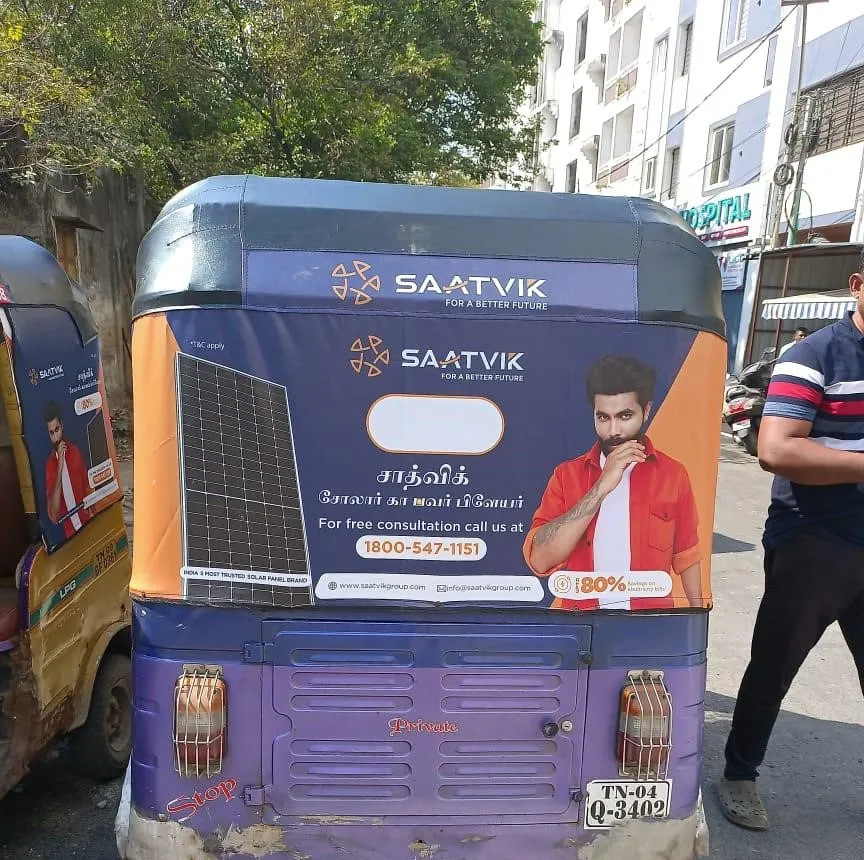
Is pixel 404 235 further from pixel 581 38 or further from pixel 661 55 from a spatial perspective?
pixel 581 38

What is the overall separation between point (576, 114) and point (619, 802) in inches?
1146

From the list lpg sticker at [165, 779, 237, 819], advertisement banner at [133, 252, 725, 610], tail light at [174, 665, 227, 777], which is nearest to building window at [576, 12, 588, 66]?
advertisement banner at [133, 252, 725, 610]

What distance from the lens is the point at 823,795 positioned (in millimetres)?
3006

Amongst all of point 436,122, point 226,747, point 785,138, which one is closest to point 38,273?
point 226,747

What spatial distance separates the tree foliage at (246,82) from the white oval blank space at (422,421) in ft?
19.3

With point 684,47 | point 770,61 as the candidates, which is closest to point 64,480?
point 770,61

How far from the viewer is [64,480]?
266cm

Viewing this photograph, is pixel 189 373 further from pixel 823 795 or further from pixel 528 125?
pixel 528 125

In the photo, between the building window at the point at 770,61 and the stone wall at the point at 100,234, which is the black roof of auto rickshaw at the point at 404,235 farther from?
the building window at the point at 770,61

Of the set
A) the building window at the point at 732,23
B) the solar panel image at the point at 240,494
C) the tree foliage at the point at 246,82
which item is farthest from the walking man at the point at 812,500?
the building window at the point at 732,23

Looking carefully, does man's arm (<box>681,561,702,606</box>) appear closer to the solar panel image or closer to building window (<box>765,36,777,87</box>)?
the solar panel image

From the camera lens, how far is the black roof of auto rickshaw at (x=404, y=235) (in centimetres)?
178

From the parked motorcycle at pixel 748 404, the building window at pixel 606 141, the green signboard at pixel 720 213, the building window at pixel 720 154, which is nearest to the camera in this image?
→ the parked motorcycle at pixel 748 404

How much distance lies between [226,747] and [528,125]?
1868cm
